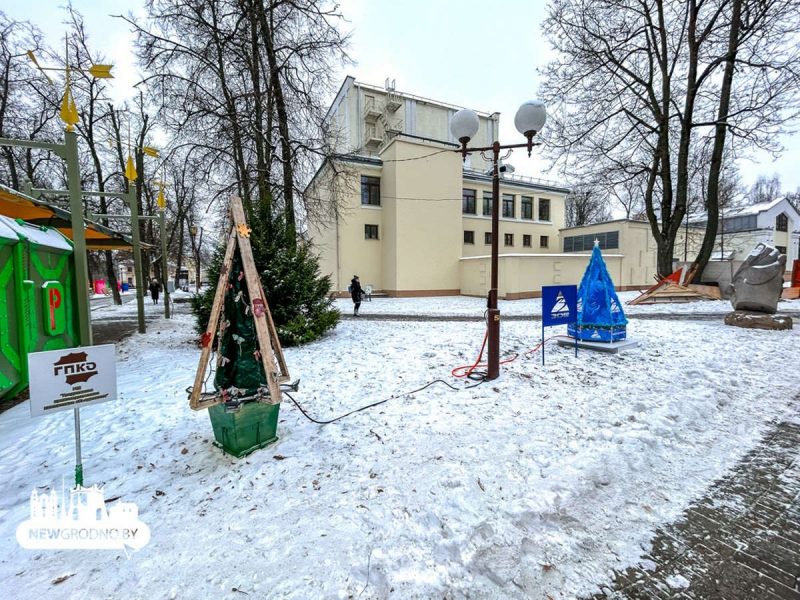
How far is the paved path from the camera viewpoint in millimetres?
2072

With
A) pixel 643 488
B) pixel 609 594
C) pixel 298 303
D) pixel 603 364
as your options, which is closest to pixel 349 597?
pixel 609 594

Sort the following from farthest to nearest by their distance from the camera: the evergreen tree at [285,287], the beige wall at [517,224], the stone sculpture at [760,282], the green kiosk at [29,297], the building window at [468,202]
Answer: the beige wall at [517,224]
the building window at [468,202]
the stone sculpture at [760,282]
the evergreen tree at [285,287]
the green kiosk at [29,297]

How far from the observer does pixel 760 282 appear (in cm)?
927

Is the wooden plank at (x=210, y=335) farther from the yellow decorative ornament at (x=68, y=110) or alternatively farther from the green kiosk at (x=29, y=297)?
the yellow decorative ornament at (x=68, y=110)

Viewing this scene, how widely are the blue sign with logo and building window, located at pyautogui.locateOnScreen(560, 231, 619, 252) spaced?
71.9ft

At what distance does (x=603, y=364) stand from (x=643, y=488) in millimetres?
3325

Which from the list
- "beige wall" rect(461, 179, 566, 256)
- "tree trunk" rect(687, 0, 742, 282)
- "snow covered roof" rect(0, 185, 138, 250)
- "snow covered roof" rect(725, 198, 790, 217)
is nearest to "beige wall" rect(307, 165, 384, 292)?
"beige wall" rect(461, 179, 566, 256)

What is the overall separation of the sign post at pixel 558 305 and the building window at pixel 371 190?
1969 cm

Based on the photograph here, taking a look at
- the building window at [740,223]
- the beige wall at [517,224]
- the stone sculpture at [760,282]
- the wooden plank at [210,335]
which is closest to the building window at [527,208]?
the beige wall at [517,224]

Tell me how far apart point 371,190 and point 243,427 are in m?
22.6

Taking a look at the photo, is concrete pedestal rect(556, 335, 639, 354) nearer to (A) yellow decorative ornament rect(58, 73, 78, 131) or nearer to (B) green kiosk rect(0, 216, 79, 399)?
(B) green kiosk rect(0, 216, 79, 399)

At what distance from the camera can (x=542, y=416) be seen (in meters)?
4.23

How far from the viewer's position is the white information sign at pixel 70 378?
7.89ft

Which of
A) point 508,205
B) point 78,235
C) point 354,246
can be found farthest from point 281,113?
point 508,205
